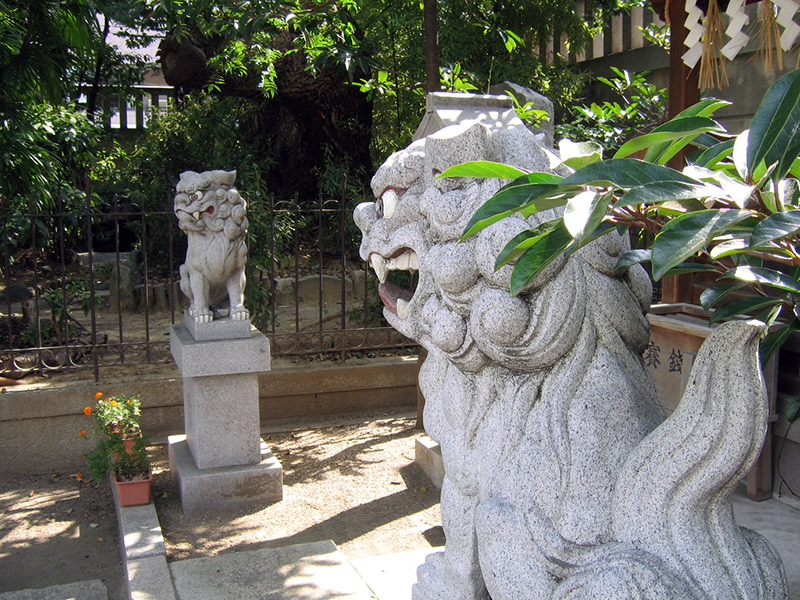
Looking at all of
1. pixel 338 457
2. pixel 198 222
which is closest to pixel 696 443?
pixel 198 222

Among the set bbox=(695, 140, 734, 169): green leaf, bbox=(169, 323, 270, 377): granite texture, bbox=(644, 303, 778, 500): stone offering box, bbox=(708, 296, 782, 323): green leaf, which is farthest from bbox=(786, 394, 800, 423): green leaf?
bbox=(169, 323, 270, 377): granite texture

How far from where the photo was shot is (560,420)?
215cm

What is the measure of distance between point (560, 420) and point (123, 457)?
356 cm

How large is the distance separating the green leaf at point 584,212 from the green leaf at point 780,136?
27cm

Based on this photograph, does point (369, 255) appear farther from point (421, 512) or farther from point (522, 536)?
point (421, 512)

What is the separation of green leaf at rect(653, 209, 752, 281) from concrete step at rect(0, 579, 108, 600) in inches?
144

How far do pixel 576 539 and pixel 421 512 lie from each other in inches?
121

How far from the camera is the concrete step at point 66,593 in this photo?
3.91 meters

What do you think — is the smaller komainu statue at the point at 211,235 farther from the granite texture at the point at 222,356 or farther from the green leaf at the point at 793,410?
the green leaf at the point at 793,410

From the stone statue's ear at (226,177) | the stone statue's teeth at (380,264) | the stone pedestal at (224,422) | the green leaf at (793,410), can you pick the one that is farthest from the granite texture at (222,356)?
the green leaf at (793,410)

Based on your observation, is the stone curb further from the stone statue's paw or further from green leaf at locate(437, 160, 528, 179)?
green leaf at locate(437, 160, 528, 179)

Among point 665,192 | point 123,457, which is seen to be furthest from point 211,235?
point 665,192

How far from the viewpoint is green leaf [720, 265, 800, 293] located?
1.54 m

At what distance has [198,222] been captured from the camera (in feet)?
16.3
